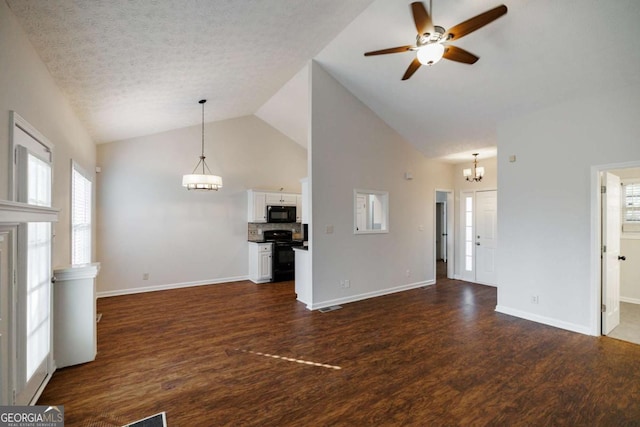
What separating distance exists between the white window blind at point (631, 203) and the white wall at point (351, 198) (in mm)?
3029

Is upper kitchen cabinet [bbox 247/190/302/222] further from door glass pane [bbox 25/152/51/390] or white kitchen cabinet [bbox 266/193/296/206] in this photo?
door glass pane [bbox 25/152/51/390]

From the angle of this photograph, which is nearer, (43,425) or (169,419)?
(43,425)

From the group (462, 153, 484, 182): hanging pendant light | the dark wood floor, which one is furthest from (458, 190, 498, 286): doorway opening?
the dark wood floor

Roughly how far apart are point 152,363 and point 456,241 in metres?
6.28

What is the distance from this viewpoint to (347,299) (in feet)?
16.1

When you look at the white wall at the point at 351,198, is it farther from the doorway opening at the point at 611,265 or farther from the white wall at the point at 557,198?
the doorway opening at the point at 611,265

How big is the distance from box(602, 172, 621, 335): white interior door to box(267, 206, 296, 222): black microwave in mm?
5424

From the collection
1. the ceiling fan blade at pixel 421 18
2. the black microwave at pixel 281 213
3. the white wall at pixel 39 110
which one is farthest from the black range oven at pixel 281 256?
the ceiling fan blade at pixel 421 18

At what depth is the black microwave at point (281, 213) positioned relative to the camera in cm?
672

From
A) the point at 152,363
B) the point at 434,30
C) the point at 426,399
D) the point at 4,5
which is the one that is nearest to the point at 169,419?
the point at 152,363

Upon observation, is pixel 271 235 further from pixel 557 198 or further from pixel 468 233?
pixel 557 198

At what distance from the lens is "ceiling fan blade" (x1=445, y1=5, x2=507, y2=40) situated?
220 cm

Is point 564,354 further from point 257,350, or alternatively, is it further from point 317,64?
point 317,64

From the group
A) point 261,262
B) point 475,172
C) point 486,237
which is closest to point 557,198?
point 475,172
